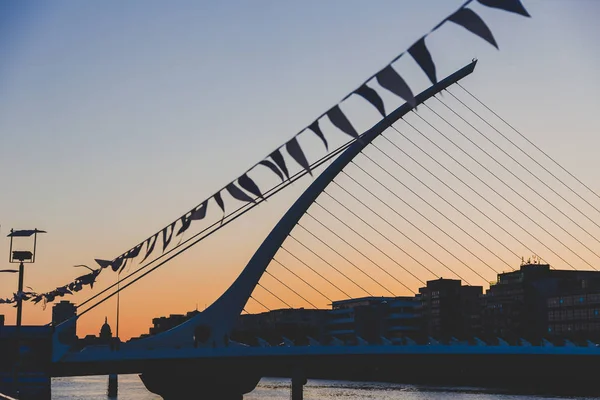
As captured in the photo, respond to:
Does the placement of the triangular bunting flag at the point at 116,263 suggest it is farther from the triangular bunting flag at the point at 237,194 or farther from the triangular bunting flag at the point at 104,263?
the triangular bunting flag at the point at 237,194

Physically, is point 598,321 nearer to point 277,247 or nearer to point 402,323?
point 402,323

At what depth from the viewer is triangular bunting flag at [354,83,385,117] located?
16752 mm

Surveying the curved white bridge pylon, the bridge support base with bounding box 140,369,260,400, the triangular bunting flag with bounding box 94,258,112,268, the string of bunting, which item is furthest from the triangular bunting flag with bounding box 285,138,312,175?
the bridge support base with bounding box 140,369,260,400

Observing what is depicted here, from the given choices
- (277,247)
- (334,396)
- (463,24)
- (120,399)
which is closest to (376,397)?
(334,396)

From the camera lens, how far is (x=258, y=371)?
58.0 meters

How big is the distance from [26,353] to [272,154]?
5065 cm

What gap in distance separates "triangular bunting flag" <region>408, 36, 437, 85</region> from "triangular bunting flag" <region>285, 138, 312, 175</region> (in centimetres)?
402

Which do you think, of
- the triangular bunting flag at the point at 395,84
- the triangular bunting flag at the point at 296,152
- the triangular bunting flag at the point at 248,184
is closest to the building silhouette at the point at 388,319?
the triangular bunting flag at the point at 248,184

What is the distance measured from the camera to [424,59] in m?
14.5

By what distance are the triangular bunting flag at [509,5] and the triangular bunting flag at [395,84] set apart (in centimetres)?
174

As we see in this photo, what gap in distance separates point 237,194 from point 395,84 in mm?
9702

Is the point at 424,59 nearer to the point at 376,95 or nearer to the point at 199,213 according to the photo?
the point at 376,95

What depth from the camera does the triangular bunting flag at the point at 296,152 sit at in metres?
18.3

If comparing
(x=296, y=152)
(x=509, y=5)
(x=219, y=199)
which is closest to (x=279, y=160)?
(x=296, y=152)
